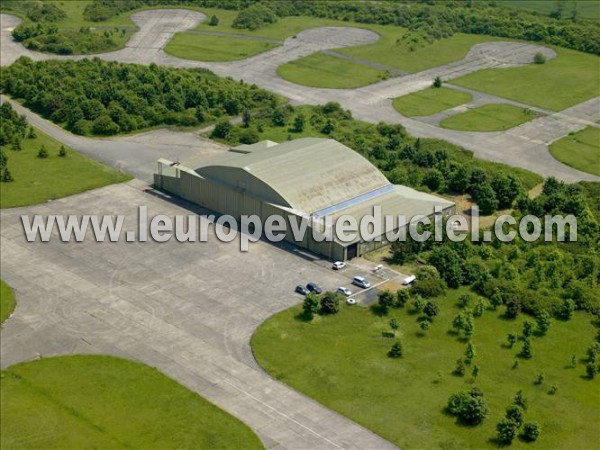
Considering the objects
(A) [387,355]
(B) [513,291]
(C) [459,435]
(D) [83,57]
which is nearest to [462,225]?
(B) [513,291]

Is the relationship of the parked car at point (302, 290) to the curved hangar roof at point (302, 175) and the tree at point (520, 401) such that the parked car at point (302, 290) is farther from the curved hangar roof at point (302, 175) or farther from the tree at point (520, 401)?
the tree at point (520, 401)

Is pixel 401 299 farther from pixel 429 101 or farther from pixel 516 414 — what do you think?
pixel 429 101

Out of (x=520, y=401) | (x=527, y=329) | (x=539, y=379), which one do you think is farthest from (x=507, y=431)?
(x=527, y=329)

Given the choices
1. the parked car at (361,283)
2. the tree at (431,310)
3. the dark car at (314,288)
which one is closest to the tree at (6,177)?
the dark car at (314,288)

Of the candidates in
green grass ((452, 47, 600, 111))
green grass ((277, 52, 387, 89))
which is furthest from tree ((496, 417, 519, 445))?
green grass ((277, 52, 387, 89))

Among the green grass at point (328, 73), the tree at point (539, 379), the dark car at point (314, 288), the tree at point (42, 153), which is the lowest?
the tree at point (539, 379)

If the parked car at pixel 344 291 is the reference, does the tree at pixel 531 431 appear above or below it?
below
